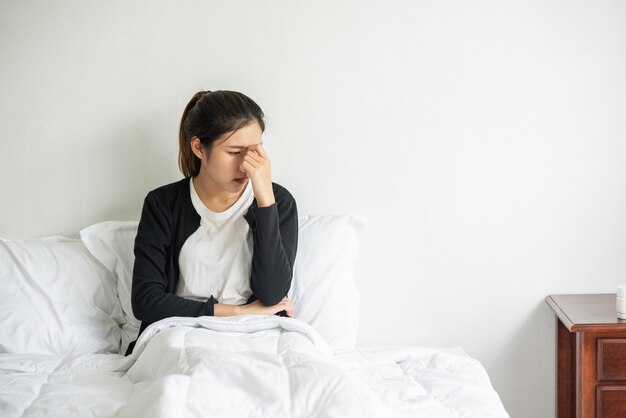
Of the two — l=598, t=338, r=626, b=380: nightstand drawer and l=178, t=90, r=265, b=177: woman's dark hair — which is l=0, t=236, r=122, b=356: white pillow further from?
l=598, t=338, r=626, b=380: nightstand drawer

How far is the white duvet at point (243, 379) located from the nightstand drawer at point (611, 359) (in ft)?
1.17

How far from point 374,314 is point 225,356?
890 millimetres

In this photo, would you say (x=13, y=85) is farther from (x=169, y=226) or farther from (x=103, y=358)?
(x=103, y=358)

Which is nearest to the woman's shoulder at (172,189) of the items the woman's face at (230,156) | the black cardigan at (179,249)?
the black cardigan at (179,249)

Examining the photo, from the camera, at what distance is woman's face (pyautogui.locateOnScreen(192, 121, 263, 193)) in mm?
1924

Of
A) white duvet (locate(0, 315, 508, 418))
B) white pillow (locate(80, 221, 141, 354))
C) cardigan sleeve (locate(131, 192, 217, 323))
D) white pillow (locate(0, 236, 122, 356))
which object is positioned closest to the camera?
white duvet (locate(0, 315, 508, 418))

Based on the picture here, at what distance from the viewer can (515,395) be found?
7.47 feet

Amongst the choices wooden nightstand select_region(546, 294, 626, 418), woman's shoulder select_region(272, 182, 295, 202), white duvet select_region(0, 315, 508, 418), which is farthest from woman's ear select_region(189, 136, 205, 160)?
wooden nightstand select_region(546, 294, 626, 418)

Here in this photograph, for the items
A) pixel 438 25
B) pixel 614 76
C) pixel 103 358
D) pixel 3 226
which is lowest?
pixel 103 358

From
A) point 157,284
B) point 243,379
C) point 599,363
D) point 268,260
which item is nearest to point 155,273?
point 157,284

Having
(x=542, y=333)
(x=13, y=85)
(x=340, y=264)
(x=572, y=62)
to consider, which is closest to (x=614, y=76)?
(x=572, y=62)

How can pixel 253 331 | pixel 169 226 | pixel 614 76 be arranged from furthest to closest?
pixel 614 76 < pixel 169 226 < pixel 253 331

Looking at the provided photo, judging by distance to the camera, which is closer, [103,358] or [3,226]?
[103,358]

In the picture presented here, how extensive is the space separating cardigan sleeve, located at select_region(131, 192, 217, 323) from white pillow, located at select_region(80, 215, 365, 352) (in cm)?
17
